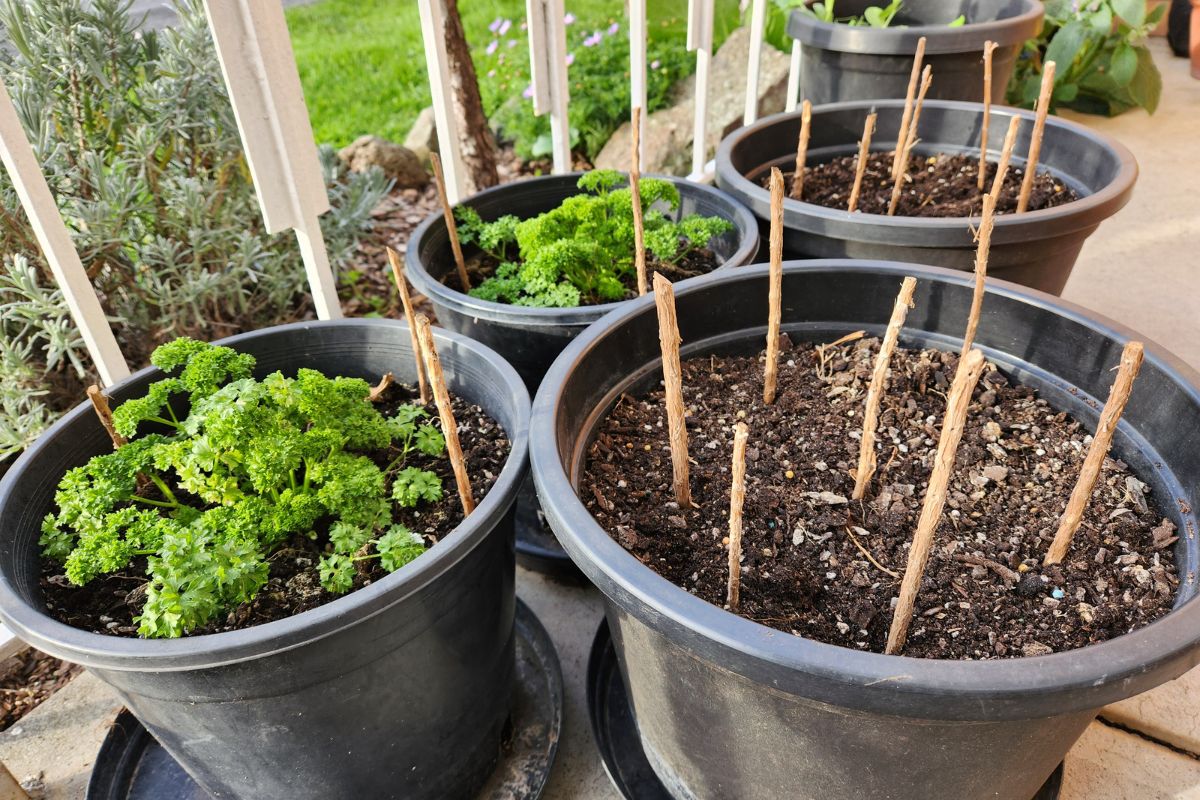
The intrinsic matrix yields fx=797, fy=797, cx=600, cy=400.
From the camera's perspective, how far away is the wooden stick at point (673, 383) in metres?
1.09

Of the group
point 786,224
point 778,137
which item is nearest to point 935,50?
point 778,137

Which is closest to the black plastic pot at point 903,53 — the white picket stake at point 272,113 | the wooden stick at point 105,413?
the white picket stake at point 272,113

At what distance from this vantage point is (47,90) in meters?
1.82

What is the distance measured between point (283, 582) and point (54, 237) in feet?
2.69

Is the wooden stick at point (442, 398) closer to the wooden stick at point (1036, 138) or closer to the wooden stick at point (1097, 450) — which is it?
the wooden stick at point (1097, 450)

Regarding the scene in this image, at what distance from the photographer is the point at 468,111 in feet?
9.20

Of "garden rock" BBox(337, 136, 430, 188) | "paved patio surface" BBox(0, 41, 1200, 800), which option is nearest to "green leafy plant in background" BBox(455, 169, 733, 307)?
"paved patio surface" BBox(0, 41, 1200, 800)

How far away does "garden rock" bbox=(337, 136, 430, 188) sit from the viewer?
346cm

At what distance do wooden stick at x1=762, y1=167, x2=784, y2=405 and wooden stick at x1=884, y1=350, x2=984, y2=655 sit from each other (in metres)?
0.50

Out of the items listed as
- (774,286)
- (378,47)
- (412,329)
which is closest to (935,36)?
(774,286)

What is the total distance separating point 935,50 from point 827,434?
1.81m

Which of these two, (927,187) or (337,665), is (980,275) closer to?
(927,187)

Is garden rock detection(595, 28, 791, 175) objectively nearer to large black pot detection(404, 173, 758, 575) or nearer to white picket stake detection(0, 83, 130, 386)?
large black pot detection(404, 173, 758, 575)

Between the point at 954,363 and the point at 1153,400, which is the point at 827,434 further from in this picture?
the point at 1153,400
